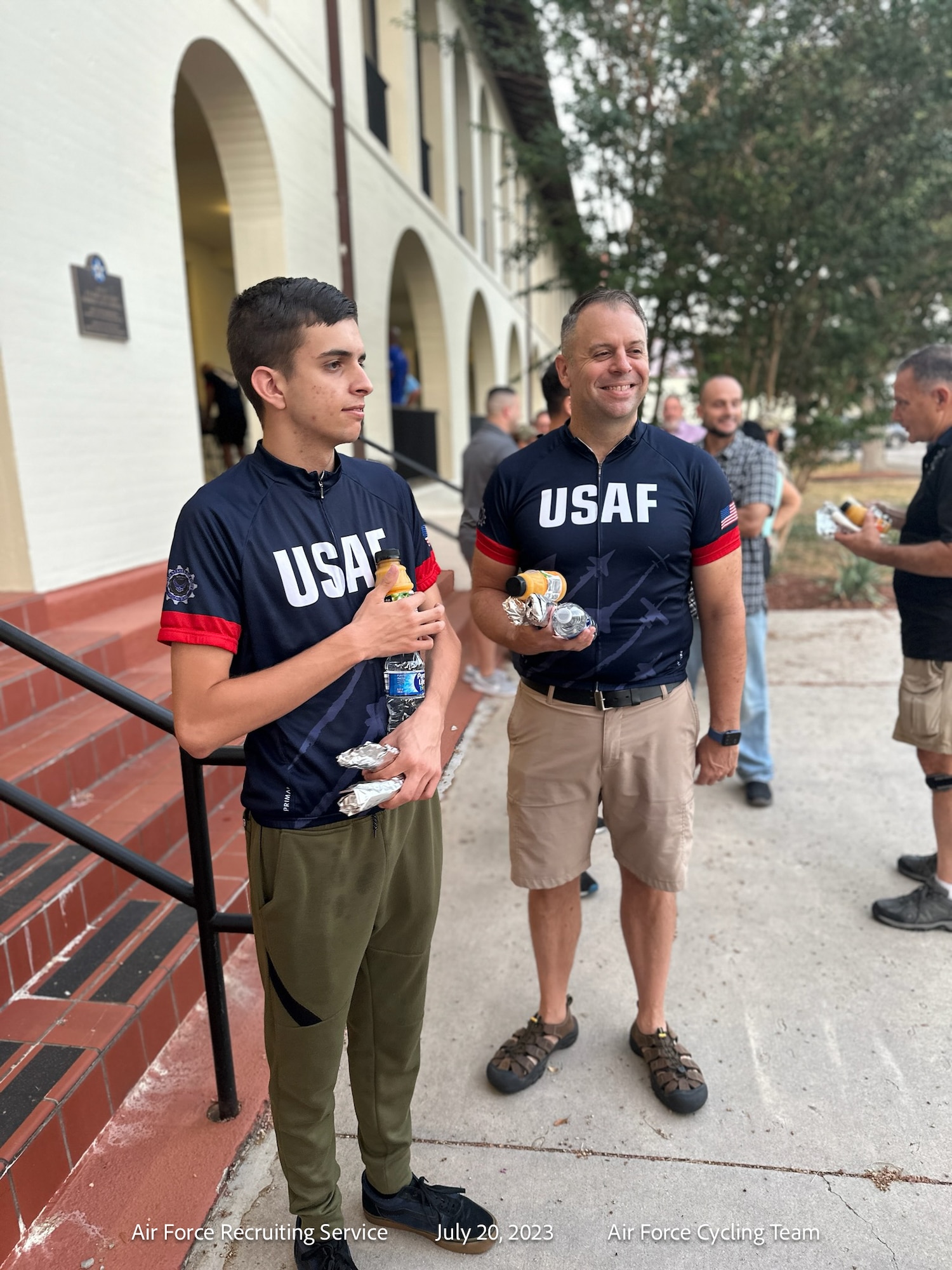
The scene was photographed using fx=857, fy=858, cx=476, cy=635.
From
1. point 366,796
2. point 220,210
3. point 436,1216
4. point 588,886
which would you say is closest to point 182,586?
point 366,796

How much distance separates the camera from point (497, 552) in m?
2.25

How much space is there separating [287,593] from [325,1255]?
135 centimetres

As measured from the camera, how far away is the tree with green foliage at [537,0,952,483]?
7305 mm

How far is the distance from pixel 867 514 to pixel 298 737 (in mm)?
2452

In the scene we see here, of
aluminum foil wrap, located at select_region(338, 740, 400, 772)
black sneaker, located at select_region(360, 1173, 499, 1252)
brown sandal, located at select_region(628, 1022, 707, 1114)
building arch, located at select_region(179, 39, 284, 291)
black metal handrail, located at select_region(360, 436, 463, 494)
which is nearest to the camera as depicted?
aluminum foil wrap, located at select_region(338, 740, 400, 772)

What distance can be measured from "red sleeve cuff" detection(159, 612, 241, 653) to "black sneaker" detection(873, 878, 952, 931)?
8.82 feet

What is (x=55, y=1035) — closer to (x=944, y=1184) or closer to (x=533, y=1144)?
(x=533, y=1144)

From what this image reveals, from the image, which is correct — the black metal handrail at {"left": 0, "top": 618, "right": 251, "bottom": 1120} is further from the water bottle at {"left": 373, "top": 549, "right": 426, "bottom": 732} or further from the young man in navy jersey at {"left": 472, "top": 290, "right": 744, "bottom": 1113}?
the young man in navy jersey at {"left": 472, "top": 290, "right": 744, "bottom": 1113}

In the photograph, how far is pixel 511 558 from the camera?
2248mm

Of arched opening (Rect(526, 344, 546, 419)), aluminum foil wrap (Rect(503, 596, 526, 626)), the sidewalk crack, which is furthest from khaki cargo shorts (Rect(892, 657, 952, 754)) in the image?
arched opening (Rect(526, 344, 546, 419))

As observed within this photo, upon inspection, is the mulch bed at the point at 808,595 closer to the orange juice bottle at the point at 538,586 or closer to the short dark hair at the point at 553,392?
the short dark hair at the point at 553,392

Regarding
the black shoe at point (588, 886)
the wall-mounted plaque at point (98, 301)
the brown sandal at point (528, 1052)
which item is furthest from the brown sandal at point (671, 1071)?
the wall-mounted plaque at point (98, 301)

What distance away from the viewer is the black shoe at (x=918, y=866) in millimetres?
3279

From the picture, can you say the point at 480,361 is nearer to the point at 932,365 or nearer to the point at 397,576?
the point at 932,365
